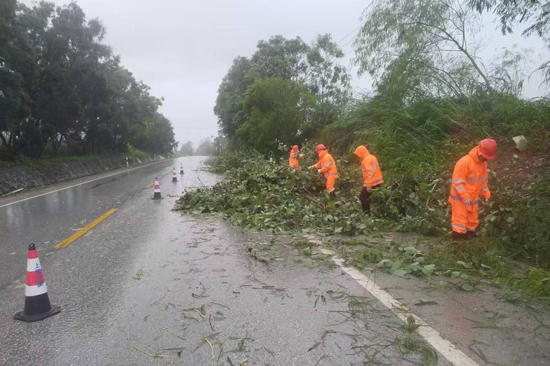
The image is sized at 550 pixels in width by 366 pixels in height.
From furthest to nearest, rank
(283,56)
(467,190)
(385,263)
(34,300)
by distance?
(283,56) → (467,190) → (385,263) → (34,300)

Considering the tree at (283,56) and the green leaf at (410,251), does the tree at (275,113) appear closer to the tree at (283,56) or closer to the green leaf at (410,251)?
the tree at (283,56)

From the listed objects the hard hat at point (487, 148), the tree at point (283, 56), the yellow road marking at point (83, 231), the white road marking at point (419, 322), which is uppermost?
the tree at point (283, 56)

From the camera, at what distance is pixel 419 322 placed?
3.50 metres

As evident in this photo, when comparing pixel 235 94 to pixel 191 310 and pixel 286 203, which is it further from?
pixel 191 310

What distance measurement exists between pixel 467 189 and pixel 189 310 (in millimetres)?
4066

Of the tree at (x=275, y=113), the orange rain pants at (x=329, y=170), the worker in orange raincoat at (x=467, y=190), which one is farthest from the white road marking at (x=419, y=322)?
the tree at (x=275, y=113)

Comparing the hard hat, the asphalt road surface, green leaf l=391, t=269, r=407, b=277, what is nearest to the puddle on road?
the asphalt road surface

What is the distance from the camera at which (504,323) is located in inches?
137

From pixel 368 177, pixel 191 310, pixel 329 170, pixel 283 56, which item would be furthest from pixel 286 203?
pixel 283 56

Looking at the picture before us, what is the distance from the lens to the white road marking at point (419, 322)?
2910 mm

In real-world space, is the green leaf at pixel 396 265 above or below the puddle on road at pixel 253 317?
above

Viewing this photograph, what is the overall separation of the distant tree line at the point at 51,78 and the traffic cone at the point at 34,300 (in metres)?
16.2

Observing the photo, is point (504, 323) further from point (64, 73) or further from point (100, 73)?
point (100, 73)

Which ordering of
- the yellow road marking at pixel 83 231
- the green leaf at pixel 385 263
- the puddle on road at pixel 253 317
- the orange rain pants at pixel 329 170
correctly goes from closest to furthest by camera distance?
the puddle on road at pixel 253 317 < the green leaf at pixel 385 263 < the yellow road marking at pixel 83 231 < the orange rain pants at pixel 329 170
